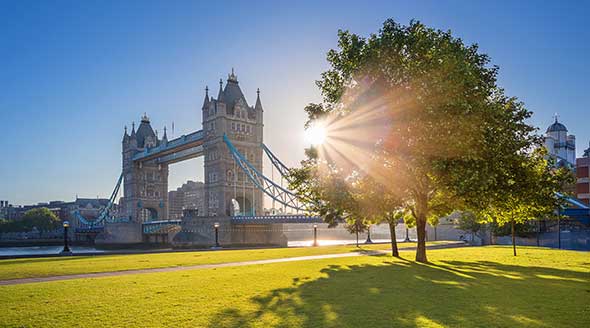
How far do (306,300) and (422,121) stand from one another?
11.5 m

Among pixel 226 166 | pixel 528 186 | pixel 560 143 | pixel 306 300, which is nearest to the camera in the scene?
pixel 306 300

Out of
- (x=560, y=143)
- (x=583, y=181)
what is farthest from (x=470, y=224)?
(x=560, y=143)

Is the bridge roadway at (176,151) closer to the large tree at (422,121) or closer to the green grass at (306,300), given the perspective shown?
the large tree at (422,121)

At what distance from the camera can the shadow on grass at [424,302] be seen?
31.9ft

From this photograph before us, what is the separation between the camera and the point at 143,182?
12825 centimetres

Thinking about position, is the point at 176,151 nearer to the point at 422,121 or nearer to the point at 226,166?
the point at 226,166

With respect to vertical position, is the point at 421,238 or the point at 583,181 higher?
the point at 583,181

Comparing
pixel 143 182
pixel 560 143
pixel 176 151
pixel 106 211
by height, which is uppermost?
pixel 176 151

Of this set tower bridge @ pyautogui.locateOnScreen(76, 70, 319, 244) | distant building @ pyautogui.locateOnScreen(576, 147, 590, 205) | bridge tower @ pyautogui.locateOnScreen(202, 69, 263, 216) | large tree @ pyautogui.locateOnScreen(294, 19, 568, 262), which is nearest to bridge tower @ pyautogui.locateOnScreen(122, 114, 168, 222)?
tower bridge @ pyautogui.locateOnScreen(76, 70, 319, 244)

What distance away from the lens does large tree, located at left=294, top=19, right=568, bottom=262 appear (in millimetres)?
20578

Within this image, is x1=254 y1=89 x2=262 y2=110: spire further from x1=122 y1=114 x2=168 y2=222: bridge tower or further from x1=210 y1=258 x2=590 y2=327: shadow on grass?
x1=210 y1=258 x2=590 y2=327: shadow on grass

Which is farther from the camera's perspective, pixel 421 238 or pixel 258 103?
pixel 258 103

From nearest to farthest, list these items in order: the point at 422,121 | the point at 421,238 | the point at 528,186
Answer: the point at 422,121 → the point at 528,186 → the point at 421,238

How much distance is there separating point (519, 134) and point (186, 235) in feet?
209
